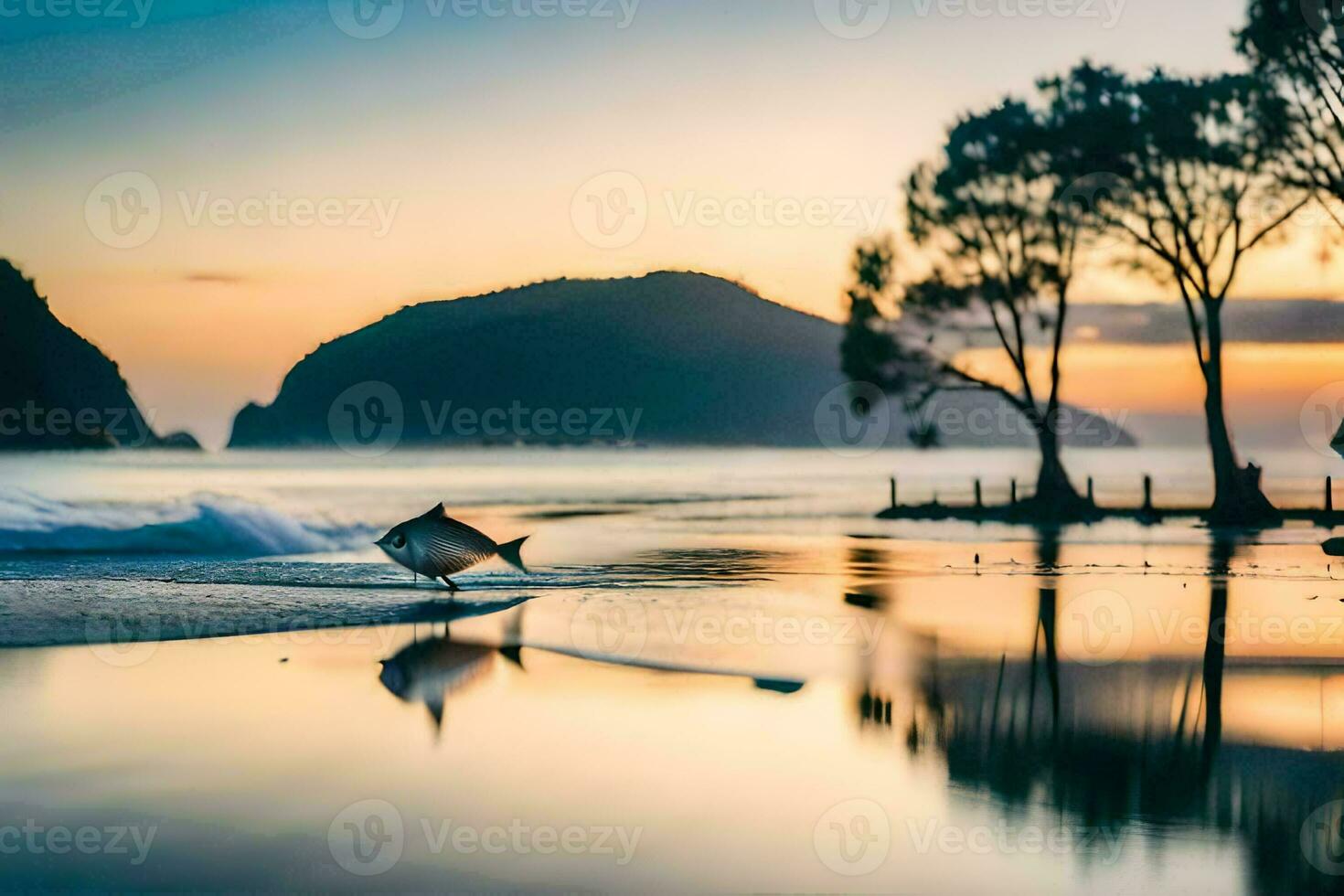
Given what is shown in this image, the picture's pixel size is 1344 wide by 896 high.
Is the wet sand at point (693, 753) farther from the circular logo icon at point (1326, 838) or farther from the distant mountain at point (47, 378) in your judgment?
the distant mountain at point (47, 378)

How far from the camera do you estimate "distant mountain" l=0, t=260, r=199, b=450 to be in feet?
423

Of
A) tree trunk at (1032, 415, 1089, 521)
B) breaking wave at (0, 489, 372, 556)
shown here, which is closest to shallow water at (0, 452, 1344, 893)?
breaking wave at (0, 489, 372, 556)

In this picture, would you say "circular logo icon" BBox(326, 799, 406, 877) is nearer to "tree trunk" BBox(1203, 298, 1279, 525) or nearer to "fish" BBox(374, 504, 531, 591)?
"fish" BBox(374, 504, 531, 591)

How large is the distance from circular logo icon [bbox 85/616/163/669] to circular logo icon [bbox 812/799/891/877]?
6.34 metres

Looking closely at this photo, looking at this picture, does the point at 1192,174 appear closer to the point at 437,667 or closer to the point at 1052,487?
the point at 1052,487

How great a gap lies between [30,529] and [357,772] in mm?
20060

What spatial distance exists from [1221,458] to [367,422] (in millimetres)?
177488

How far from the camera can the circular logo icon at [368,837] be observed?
5410 mm

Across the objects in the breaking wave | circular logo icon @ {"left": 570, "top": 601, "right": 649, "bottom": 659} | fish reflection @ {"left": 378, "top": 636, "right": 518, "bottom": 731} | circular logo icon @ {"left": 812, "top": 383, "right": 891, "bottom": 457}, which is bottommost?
fish reflection @ {"left": 378, "top": 636, "right": 518, "bottom": 731}

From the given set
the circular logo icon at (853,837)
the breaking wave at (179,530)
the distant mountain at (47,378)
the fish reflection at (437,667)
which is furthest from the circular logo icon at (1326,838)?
the distant mountain at (47,378)

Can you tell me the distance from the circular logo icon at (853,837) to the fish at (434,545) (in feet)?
29.5

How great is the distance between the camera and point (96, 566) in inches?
730

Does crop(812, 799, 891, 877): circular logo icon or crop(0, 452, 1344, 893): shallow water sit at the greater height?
crop(0, 452, 1344, 893): shallow water

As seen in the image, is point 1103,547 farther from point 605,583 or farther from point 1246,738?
point 1246,738
